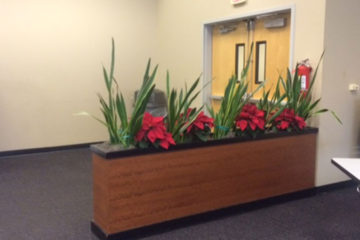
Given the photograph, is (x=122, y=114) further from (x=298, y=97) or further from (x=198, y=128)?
(x=298, y=97)

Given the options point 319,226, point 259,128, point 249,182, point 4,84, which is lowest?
point 319,226

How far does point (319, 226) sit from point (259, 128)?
90cm

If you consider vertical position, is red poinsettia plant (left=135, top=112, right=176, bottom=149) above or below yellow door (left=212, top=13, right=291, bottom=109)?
below

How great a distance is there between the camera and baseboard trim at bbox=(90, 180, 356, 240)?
8.44 feet

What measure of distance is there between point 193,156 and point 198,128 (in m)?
0.22

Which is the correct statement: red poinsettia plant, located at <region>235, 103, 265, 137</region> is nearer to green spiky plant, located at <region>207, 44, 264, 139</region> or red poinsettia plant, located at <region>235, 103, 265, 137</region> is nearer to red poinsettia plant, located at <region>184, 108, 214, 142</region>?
green spiky plant, located at <region>207, 44, 264, 139</region>

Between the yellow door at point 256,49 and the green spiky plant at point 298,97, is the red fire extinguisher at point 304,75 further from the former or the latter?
the yellow door at point 256,49

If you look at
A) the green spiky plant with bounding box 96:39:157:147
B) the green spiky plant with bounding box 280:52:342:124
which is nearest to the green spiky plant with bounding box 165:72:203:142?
the green spiky plant with bounding box 96:39:157:147

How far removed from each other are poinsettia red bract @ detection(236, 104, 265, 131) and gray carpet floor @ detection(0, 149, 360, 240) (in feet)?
2.39

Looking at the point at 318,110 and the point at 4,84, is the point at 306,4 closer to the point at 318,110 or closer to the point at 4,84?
the point at 318,110

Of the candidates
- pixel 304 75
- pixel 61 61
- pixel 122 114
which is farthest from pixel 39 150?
pixel 304 75

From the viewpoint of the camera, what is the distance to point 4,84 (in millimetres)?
4711

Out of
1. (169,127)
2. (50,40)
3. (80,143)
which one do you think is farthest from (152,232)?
(50,40)

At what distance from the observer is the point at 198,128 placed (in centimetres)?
276
